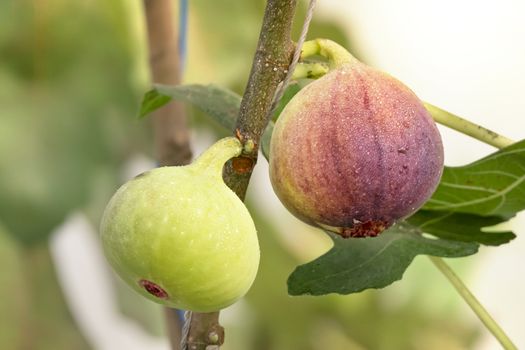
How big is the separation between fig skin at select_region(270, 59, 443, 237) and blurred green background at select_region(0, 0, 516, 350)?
910mm

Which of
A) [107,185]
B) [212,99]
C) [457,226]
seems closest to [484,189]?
[457,226]

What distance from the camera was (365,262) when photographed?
62cm

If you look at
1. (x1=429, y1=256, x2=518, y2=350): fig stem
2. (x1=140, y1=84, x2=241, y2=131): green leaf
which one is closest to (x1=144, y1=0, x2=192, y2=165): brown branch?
(x1=140, y1=84, x2=241, y2=131): green leaf

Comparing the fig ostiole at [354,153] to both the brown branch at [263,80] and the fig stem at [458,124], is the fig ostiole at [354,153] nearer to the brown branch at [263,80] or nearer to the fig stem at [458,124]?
the brown branch at [263,80]

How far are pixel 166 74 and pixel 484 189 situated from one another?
45 cm

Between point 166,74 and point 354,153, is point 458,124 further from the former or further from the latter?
point 166,74

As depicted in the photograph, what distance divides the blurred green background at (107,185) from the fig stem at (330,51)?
856mm

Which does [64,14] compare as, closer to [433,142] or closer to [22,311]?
[22,311]

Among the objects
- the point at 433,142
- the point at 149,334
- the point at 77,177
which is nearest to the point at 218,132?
the point at 77,177

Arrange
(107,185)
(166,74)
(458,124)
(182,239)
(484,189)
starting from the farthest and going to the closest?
(107,185) → (166,74) → (484,189) → (458,124) → (182,239)

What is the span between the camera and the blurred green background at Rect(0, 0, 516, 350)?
131 centimetres

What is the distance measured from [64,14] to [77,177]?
0.28 metres

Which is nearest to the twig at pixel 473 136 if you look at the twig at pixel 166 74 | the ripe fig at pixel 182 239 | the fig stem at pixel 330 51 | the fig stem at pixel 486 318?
the fig stem at pixel 486 318

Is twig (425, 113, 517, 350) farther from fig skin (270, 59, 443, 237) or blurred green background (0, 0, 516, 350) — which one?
blurred green background (0, 0, 516, 350)
